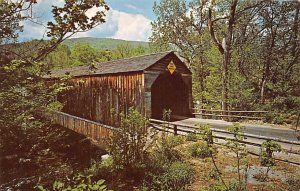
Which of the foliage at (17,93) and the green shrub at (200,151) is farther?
the green shrub at (200,151)

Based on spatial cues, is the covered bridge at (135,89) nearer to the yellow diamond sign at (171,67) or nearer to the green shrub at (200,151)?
the yellow diamond sign at (171,67)

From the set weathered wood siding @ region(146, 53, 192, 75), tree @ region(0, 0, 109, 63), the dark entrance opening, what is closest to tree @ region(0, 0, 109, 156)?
tree @ region(0, 0, 109, 63)

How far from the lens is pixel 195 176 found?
23.8ft

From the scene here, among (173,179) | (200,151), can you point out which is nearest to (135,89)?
(200,151)

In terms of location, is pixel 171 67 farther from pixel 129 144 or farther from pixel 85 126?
pixel 129 144

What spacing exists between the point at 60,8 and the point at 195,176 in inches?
233

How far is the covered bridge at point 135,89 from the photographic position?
14.9 meters

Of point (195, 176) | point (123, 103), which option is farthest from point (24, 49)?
point (123, 103)

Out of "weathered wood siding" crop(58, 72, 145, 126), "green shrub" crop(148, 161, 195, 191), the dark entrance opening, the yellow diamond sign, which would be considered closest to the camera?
"green shrub" crop(148, 161, 195, 191)

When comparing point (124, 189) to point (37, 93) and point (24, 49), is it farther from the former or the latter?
point (24, 49)

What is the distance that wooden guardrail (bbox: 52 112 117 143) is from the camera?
1505 centimetres

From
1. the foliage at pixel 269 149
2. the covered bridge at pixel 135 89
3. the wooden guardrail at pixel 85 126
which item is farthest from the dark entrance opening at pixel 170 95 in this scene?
the foliage at pixel 269 149

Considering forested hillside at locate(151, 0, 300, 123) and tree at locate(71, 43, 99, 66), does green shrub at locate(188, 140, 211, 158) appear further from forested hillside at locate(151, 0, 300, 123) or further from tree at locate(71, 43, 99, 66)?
tree at locate(71, 43, 99, 66)

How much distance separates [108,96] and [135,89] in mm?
2670
